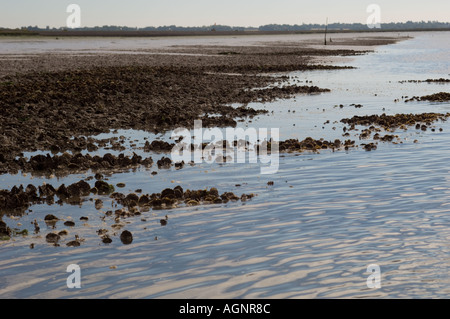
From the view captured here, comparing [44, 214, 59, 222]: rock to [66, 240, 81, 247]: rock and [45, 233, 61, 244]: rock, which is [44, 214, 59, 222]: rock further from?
[66, 240, 81, 247]: rock

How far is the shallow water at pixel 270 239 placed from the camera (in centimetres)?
769

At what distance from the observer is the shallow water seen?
769 cm

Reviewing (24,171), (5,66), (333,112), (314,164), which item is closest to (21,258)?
(24,171)
